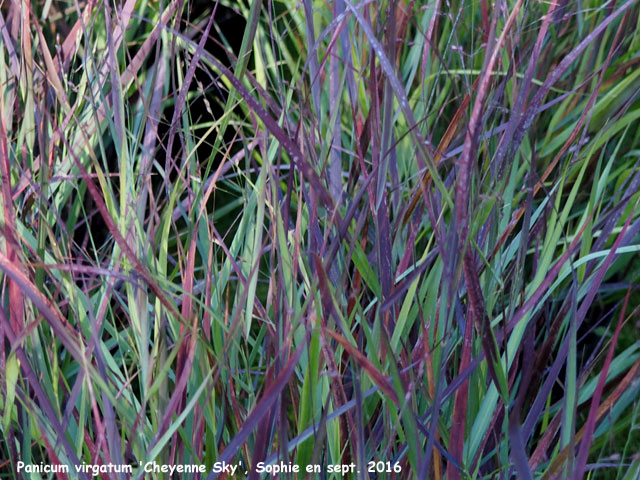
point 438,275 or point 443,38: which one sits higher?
point 443,38

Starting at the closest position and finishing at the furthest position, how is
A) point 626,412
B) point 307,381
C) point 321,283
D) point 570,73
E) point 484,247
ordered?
1. point 321,283
2. point 307,381
3. point 484,247
4. point 626,412
5. point 570,73

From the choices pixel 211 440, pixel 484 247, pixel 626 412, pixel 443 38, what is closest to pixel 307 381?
pixel 211 440

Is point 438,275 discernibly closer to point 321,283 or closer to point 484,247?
point 484,247

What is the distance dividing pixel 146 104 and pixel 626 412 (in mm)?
699

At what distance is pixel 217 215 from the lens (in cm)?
115

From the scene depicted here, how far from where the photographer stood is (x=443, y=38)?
3.83 feet

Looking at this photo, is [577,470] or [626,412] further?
[626,412]

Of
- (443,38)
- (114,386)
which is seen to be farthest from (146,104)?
(443,38)

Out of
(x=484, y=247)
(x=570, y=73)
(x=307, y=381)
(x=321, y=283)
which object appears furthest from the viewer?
(x=570, y=73)

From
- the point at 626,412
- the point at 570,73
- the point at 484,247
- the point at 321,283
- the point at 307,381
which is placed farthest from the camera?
the point at 570,73

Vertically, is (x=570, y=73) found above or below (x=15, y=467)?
above

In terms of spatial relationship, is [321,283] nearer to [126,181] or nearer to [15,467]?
[126,181]

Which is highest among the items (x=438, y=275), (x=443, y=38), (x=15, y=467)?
(x=443, y=38)

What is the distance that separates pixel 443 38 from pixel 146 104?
2.21ft
